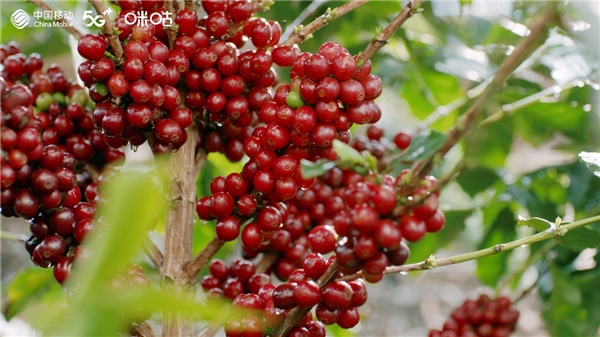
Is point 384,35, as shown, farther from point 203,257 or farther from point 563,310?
point 563,310

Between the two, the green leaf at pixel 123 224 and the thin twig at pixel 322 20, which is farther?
the thin twig at pixel 322 20

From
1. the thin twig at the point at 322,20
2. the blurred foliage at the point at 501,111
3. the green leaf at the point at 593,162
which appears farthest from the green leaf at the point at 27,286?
the green leaf at the point at 593,162

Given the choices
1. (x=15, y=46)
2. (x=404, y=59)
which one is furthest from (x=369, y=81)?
(x=404, y=59)

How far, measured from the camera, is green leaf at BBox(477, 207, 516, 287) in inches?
37.7

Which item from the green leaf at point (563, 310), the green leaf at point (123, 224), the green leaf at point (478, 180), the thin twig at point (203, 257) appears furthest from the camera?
the green leaf at point (478, 180)

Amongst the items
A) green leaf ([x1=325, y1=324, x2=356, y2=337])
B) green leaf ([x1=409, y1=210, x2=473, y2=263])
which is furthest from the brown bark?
green leaf ([x1=409, y1=210, x2=473, y2=263])

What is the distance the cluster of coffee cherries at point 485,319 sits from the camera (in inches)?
33.0

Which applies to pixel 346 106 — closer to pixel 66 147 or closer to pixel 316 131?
pixel 316 131

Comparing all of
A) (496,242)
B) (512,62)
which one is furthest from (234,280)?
(496,242)

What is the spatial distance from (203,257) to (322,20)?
0.28 m

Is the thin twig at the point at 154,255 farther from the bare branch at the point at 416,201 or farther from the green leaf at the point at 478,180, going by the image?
the green leaf at the point at 478,180

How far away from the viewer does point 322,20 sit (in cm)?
55

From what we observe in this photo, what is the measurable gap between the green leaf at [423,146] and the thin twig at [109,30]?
277mm

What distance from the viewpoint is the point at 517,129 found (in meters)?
1.10
